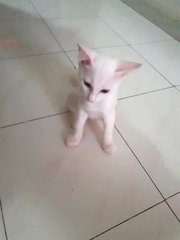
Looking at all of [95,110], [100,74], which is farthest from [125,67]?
[95,110]

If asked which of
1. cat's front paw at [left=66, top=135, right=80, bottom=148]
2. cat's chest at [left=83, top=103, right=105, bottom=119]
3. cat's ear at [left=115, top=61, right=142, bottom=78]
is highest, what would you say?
cat's front paw at [left=66, top=135, right=80, bottom=148]

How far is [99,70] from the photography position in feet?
1.77

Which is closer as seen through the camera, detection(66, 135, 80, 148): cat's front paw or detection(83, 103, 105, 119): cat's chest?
detection(83, 103, 105, 119): cat's chest

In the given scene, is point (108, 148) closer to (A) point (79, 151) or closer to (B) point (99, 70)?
(A) point (79, 151)

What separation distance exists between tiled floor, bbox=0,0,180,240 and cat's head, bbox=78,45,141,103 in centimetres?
32

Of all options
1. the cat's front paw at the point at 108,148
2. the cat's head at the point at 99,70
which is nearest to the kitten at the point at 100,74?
the cat's head at the point at 99,70

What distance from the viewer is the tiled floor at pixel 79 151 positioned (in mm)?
660

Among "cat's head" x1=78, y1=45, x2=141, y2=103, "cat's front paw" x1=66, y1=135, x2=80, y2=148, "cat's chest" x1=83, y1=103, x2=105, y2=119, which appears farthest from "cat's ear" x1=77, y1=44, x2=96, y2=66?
"cat's front paw" x1=66, y1=135, x2=80, y2=148

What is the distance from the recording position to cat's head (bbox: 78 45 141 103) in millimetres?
542

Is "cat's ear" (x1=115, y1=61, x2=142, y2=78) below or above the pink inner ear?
below

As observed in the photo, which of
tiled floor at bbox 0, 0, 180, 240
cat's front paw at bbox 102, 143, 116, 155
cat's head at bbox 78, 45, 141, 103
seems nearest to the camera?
cat's head at bbox 78, 45, 141, 103

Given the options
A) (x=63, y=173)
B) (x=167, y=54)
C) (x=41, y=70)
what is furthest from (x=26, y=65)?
(x=167, y=54)

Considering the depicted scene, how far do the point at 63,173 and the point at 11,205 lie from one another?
7.3 inches

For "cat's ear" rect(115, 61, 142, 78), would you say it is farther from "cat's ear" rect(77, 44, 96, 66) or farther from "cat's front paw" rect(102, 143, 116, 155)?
"cat's front paw" rect(102, 143, 116, 155)
